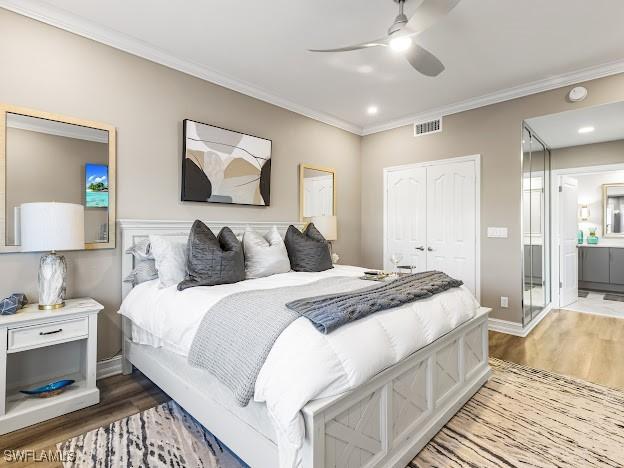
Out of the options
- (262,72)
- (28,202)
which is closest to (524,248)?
(262,72)

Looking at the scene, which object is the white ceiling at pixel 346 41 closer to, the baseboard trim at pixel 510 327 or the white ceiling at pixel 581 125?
the white ceiling at pixel 581 125

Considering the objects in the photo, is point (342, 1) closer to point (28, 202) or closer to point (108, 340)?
point (28, 202)

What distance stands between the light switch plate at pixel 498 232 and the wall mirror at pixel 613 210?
4003 millimetres

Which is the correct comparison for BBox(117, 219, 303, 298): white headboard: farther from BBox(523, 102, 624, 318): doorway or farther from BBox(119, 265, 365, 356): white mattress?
BBox(523, 102, 624, 318): doorway

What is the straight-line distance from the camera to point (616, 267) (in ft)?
19.0

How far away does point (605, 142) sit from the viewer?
451cm

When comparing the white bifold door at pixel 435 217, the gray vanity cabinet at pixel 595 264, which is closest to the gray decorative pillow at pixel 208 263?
the white bifold door at pixel 435 217

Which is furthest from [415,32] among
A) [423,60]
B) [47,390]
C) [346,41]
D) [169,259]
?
[47,390]

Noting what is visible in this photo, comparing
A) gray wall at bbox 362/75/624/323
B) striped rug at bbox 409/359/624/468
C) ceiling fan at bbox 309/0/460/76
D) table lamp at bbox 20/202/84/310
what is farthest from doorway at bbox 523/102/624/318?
table lamp at bbox 20/202/84/310

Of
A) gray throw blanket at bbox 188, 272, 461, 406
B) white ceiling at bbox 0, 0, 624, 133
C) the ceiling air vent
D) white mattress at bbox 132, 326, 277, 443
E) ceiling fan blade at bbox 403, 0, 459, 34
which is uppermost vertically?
white ceiling at bbox 0, 0, 624, 133

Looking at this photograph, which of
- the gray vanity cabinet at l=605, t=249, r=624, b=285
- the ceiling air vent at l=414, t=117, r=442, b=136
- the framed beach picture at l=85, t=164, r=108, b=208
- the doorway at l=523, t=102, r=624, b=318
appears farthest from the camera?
the gray vanity cabinet at l=605, t=249, r=624, b=285

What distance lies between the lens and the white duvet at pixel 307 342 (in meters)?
1.25

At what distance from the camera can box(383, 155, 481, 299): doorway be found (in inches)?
157

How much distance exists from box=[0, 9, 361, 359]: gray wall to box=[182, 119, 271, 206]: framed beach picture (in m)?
0.09
